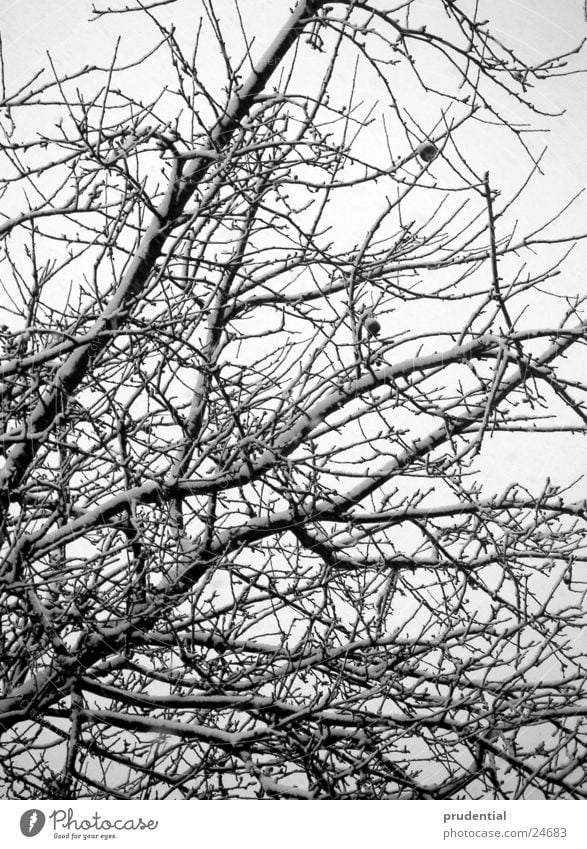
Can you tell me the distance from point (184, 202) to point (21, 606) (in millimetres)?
1504

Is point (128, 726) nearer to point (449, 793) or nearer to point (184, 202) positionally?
point (449, 793)

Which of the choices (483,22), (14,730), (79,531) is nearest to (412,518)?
(79,531)

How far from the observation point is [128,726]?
8.80 feet

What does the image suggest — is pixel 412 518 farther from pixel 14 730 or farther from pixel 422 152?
pixel 14 730

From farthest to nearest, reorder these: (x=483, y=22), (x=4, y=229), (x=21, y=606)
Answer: (x=483, y=22), (x=21, y=606), (x=4, y=229)

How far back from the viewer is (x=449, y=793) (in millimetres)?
2691

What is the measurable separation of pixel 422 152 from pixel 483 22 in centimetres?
56

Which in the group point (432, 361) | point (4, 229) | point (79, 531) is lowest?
point (79, 531)

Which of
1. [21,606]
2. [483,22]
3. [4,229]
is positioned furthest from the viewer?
[483,22]

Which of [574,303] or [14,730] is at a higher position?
[574,303]

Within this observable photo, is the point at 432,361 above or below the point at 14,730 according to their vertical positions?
above

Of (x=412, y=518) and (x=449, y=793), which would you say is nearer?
(x=449, y=793)

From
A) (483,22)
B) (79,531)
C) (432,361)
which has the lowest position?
(79,531)

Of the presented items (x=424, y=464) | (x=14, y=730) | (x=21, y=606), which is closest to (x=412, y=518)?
(x=424, y=464)
